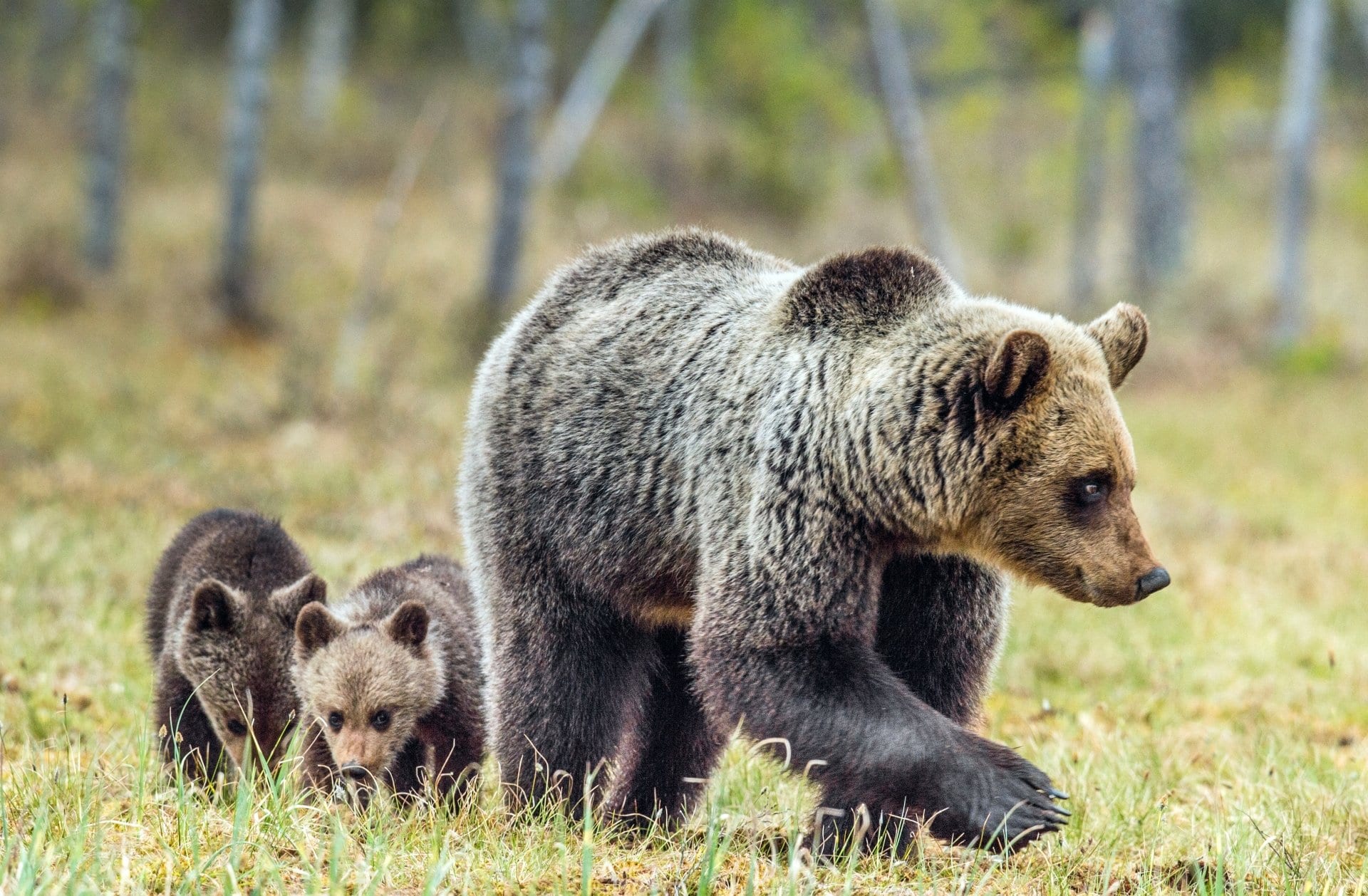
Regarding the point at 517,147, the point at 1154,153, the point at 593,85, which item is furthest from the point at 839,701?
the point at 1154,153

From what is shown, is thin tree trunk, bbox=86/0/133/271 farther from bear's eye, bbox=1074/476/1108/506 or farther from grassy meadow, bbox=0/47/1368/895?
bear's eye, bbox=1074/476/1108/506

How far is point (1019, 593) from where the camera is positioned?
27.7 feet

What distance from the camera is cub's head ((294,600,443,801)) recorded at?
15.1 feet

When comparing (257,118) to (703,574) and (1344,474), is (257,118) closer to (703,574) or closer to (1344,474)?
(1344,474)

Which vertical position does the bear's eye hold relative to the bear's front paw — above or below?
above

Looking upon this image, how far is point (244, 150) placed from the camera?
55.2 ft

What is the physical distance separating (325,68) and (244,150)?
1920 cm

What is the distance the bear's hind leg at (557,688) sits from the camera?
4270mm

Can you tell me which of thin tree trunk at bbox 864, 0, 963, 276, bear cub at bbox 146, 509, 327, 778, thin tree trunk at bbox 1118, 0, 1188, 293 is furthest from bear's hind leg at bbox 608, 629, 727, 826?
thin tree trunk at bbox 1118, 0, 1188, 293

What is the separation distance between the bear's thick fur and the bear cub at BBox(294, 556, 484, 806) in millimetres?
434

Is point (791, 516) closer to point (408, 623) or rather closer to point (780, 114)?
point (408, 623)

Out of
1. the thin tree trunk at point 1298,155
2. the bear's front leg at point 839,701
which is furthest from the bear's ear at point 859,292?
the thin tree trunk at point 1298,155

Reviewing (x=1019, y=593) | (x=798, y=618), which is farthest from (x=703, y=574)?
(x=1019, y=593)

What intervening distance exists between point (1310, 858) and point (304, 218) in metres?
21.4
